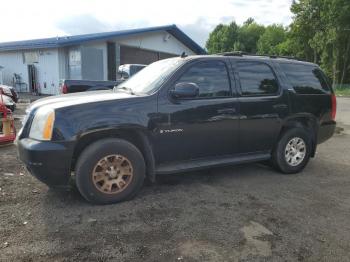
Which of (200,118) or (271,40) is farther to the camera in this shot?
(271,40)

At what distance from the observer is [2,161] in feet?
19.9

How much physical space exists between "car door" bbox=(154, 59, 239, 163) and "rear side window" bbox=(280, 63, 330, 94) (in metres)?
1.27

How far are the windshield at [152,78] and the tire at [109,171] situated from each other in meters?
0.86

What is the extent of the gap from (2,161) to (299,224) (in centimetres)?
487

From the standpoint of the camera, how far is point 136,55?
976 inches

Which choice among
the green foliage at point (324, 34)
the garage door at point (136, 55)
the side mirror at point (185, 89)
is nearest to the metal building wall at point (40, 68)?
the garage door at point (136, 55)

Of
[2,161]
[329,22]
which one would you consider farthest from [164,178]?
[329,22]

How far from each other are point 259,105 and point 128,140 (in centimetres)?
208

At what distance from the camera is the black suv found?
4012 millimetres

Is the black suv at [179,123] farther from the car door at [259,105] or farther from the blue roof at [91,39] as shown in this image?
the blue roof at [91,39]

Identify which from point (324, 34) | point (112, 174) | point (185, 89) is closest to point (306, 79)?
point (185, 89)

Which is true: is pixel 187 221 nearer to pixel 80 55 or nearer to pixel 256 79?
pixel 256 79

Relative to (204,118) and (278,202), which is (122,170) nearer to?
(204,118)

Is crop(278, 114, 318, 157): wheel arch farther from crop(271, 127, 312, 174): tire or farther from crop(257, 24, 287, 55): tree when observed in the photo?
crop(257, 24, 287, 55): tree
